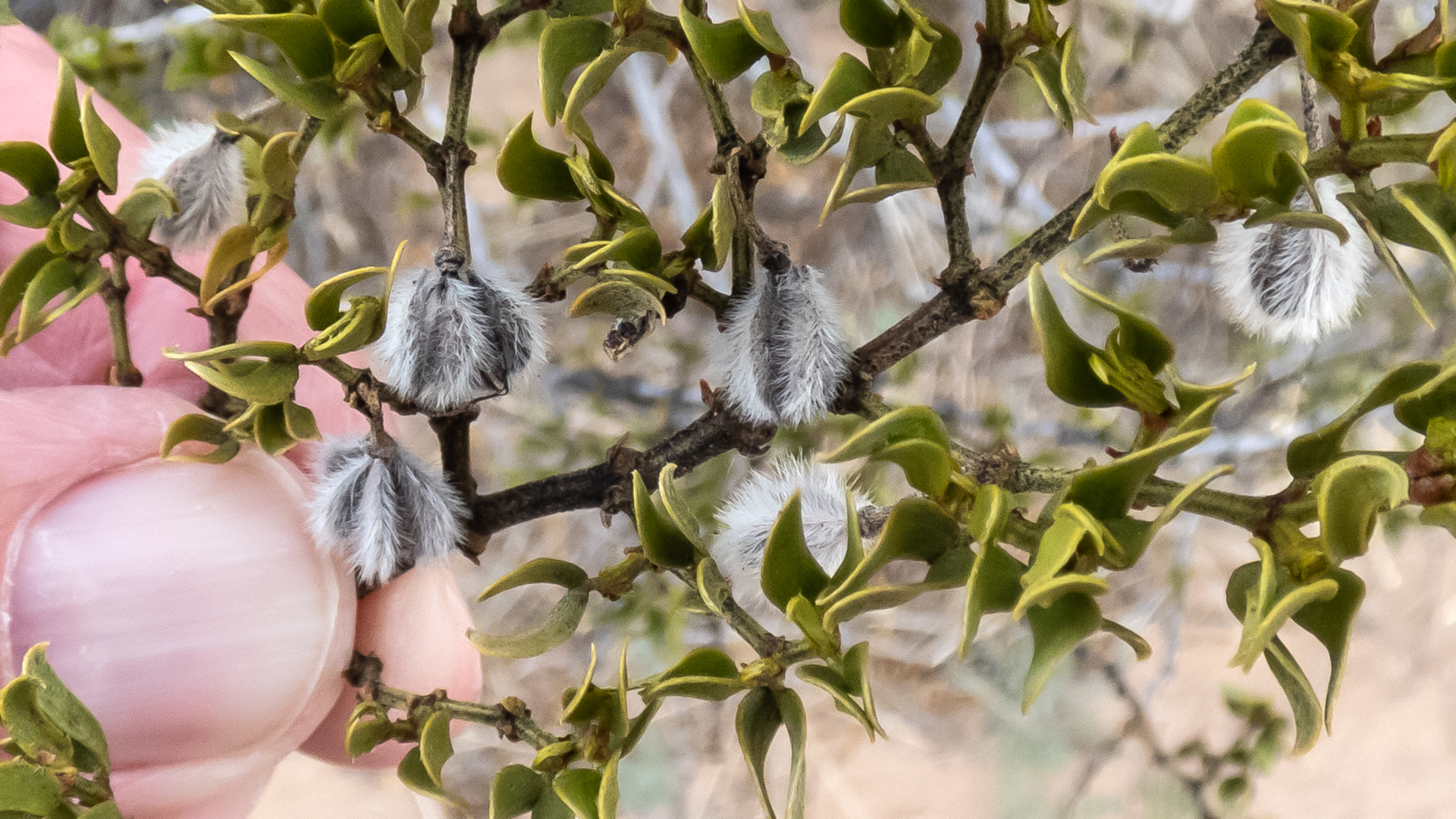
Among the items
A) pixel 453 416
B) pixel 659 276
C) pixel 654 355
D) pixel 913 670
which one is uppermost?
pixel 659 276

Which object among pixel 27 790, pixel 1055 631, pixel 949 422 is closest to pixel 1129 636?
pixel 1055 631

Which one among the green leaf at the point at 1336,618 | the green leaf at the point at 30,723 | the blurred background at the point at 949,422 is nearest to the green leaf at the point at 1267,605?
the green leaf at the point at 1336,618

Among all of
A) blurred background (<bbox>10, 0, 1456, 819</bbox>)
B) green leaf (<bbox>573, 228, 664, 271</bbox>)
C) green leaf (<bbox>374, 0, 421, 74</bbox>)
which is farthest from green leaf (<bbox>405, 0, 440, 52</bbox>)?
blurred background (<bbox>10, 0, 1456, 819</bbox>)

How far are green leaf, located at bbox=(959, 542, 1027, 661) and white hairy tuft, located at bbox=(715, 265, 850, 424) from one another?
138 millimetres

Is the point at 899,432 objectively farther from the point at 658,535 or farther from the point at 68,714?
the point at 68,714

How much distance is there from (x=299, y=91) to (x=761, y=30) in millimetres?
165

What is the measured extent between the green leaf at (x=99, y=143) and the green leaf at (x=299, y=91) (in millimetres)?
91

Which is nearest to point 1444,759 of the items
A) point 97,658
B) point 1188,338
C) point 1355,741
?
point 1355,741

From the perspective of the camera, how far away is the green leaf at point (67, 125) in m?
0.38

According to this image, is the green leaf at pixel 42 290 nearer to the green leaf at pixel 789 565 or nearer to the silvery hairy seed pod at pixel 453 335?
the silvery hairy seed pod at pixel 453 335

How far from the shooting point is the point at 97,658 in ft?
1.61

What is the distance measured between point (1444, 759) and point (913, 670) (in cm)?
60

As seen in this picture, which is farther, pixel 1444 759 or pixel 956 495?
pixel 1444 759

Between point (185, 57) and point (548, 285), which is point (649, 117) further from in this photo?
point (548, 285)
